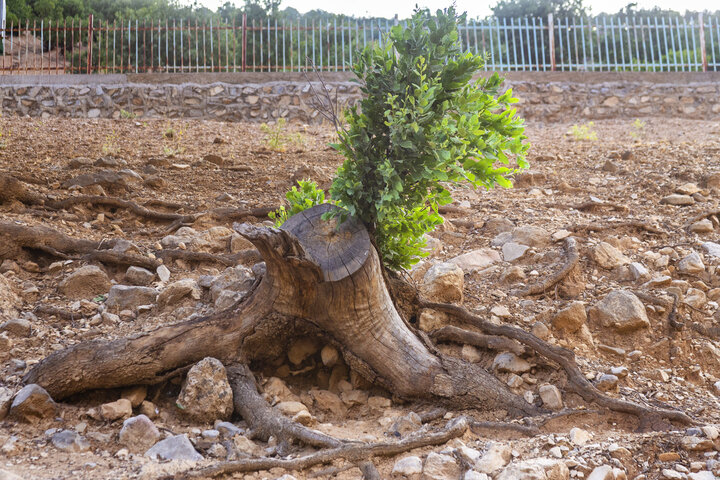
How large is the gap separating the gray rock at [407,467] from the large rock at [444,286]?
1.59 metres

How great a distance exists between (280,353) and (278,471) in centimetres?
104

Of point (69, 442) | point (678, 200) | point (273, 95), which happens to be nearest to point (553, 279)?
point (678, 200)

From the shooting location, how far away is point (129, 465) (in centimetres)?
259

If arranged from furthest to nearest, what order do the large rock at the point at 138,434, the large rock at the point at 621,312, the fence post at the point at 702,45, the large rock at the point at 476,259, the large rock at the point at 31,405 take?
the fence post at the point at 702,45
the large rock at the point at 476,259
the large rock at the point at 621,312
the large rock at the point at 31,405
the large rock at the point at 138,434

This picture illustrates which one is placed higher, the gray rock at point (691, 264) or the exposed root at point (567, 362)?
the gray rock at point (691, 264)

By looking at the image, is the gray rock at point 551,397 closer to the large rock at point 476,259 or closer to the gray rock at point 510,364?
the gray rock at point 510,364

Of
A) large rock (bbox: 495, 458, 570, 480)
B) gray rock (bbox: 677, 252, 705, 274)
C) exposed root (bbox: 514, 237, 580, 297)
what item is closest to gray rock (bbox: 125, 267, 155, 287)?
exposed root (bbox: 514, 237, 580, 297)

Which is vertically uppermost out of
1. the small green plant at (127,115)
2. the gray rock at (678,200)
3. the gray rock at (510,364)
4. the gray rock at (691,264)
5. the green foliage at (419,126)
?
the small green plant at (127,115)

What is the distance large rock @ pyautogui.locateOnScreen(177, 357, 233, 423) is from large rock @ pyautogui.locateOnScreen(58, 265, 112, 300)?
1609 mm

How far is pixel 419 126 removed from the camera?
314cm

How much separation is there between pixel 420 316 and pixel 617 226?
2448mm

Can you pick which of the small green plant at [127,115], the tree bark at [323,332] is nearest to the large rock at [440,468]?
the tree bark at [323,332]

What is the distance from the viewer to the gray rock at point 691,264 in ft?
14.9

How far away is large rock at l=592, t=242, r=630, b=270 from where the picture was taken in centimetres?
464
